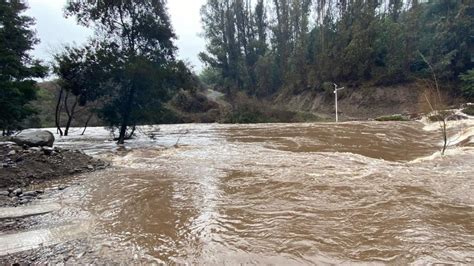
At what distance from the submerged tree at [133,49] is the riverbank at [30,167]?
218 inches

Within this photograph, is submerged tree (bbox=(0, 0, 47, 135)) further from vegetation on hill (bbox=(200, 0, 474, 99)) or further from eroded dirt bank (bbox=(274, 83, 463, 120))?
vegetation on hill (bbox=(200, 0, 474, 99))

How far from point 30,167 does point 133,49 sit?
8.66 metres

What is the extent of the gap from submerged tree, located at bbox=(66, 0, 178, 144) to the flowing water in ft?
20.6

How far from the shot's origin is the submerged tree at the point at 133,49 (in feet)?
44.5

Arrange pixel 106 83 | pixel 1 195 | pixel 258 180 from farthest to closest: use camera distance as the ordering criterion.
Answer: pixel 106 83, pixel 258 180, pixel 1 195

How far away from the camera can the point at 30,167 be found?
7.25 m

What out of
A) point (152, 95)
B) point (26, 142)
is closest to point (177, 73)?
point (152, 95)

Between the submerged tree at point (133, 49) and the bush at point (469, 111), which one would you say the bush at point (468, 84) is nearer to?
the bush at point (469, 111)

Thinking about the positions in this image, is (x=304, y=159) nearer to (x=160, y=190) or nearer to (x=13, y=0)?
(x=160, y=190)

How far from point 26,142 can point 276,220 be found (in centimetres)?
876

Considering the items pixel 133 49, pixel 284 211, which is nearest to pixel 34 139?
pixel 133 49

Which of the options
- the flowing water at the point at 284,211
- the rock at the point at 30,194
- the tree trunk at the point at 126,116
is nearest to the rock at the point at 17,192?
the rock at the point at 30,194

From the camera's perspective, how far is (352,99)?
33.6 m

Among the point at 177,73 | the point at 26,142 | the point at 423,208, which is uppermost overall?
the point at 177,73
